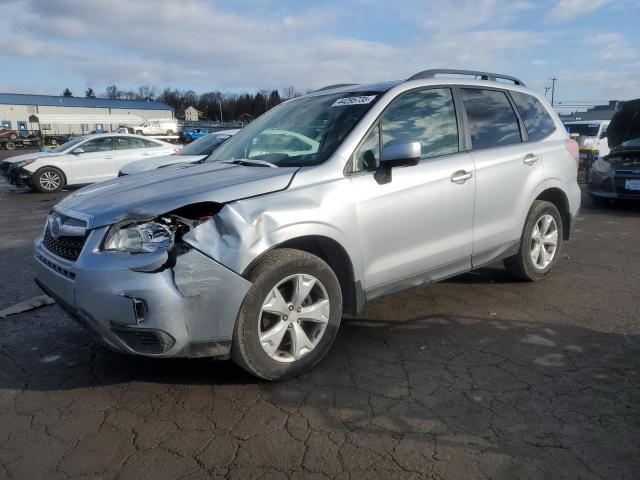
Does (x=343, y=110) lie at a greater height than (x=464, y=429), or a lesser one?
greater

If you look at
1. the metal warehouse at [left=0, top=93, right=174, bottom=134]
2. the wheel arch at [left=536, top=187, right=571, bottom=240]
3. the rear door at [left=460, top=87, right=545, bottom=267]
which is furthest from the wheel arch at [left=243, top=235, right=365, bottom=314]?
the metal warehouse at [left=0, top=93, right=174, bottom=134]

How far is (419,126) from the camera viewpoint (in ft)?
12.9

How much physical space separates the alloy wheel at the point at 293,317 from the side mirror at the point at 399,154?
35.3 inches

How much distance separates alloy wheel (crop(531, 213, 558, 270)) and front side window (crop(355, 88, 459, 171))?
144 centimetres

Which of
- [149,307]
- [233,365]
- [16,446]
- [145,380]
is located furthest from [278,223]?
[16,446]

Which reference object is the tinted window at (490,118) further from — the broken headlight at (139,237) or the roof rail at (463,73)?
the broken headlight at (139,237)

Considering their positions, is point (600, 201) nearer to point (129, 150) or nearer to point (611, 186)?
point (611, 186)

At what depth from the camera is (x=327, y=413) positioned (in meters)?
2.84

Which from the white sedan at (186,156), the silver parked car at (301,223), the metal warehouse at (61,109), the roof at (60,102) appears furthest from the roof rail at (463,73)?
the roof at (60,102)

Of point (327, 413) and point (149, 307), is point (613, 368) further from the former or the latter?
point (149, 307)

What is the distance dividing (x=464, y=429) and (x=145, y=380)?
1907mm

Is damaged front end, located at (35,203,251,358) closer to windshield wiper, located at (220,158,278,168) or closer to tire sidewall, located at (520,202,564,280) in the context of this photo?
windshield wiper, located at (220,158,278,168)

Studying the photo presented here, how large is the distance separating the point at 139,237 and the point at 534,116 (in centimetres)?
390

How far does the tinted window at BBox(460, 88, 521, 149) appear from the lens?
14.2 feet
